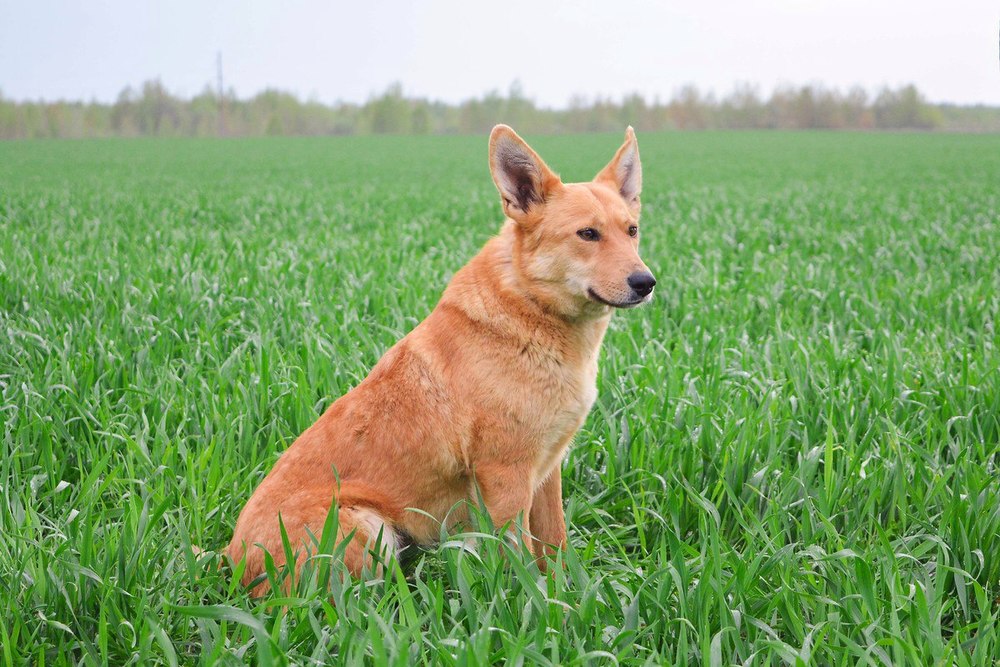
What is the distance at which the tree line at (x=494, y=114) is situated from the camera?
8194 cm

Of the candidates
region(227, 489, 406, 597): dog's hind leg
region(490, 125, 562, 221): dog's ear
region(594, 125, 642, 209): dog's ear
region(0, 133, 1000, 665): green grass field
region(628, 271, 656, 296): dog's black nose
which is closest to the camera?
region(0, 133, 1000, 665): green grass field

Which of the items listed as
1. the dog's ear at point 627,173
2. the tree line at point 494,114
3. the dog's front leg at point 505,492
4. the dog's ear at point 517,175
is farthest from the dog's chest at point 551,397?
the tree line at point 494,114

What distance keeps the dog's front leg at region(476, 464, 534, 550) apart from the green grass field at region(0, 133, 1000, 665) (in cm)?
11

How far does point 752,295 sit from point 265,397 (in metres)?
3.96

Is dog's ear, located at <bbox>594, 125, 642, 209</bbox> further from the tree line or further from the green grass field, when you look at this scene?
the tree line

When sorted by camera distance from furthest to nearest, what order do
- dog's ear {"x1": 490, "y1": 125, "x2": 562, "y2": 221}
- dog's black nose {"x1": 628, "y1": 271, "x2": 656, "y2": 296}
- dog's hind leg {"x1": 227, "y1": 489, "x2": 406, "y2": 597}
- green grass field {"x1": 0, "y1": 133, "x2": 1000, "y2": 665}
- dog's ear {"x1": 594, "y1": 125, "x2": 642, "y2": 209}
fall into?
dog's ear {"x1": 594, "y1": 125, "x2": 642, "y2": 209} → dog's ear {"x1": 490, "y1": 125, "x2": 562, "y2": 221} → dog's black nose {"x1": 628, "y1": 271, "x2": 656, "y2": 296} → dog's hind leg {"x1": 227, "y1": 489, "x2": 406, "y2": 597} → green grass field {"x1": 0, "y1": 133, "x2": 1000, "y2": 665}

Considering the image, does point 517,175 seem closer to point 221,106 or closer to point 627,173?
point 627,173

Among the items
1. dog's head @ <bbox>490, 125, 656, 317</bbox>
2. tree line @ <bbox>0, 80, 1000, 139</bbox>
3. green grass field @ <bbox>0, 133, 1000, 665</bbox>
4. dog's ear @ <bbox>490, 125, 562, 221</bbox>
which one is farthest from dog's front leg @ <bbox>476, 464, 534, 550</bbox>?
tree line @ <bbox>0, 80, 1000, 139</bbox>

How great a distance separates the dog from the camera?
236 cm

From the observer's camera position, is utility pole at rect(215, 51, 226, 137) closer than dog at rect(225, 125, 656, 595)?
No

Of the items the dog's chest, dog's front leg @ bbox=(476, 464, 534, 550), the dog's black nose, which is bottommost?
dog's front leg @ bbox=(476, 464, 534, 550)

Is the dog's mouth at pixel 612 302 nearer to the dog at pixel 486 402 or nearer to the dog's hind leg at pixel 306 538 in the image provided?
the dog at pixel 486 402

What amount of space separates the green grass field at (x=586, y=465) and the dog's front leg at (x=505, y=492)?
0.11m

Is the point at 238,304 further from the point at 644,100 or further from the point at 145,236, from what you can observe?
the point at 644,100
